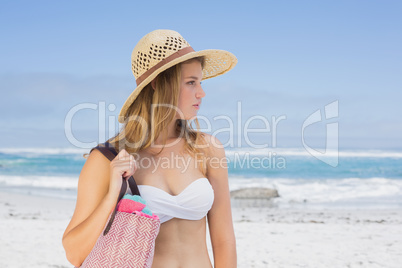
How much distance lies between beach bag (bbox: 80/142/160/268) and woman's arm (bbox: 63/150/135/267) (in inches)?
4.0

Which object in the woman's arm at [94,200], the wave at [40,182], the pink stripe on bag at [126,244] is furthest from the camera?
the wave at [40,182]

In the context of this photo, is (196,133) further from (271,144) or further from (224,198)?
(271,144)

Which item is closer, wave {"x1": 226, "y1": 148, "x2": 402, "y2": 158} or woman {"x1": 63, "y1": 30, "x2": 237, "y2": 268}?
woman {"x1": 63, "y1": 30, "x2": 237, "y2": 268}

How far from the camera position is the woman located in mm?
2244

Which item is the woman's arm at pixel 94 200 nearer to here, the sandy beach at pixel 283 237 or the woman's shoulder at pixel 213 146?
the woman's shoulder at pixel 213 146

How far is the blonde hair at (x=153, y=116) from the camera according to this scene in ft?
8.00

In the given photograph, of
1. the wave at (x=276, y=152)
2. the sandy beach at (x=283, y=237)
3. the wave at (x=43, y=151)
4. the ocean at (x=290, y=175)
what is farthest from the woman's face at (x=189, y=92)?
the wave at (x=43, y=151)

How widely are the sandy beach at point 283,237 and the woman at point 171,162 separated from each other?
13.3ft

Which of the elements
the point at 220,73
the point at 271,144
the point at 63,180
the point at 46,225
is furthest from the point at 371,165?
the point at 220,73

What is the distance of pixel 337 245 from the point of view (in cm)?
731

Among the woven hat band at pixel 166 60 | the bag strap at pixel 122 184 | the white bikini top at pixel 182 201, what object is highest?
the woven hat band at pixel 166 60

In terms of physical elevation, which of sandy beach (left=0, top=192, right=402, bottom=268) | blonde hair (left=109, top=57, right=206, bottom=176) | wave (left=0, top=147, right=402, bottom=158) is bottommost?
sandy beach (left=0, top=192, right=402, bottom=268)

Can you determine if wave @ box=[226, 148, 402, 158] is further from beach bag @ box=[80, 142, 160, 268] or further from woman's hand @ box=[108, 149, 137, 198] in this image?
beach bag @ box=[80, 142, 160, 268]

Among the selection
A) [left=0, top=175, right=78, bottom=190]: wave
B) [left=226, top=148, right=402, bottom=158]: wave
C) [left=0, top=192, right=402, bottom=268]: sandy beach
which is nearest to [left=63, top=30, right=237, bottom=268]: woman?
[left=0, top=192, right=402, bottom=268]: sandy beach
